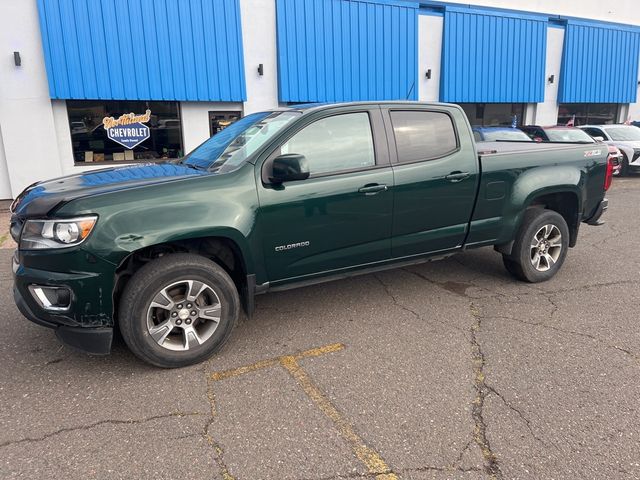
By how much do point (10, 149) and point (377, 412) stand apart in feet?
32.5

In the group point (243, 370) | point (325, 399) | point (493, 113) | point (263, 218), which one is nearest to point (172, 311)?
point (243, 370)

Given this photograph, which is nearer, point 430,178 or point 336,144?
point 336,144

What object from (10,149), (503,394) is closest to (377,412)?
(503,394)

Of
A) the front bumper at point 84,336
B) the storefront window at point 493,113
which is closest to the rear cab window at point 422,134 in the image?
the front bumper at point 84,336

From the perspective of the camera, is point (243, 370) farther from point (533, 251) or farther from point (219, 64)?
point (219, 64)

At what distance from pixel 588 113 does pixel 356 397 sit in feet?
65.8

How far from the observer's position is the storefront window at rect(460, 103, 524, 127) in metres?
15.9

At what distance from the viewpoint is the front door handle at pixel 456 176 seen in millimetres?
Answer: 4137

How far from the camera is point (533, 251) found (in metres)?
4.87

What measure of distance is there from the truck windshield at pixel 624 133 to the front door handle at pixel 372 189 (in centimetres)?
1299

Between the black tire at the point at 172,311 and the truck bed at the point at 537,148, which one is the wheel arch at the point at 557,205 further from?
the black tire at the point at 172,311

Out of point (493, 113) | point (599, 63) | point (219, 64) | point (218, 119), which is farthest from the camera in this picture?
point (599, 63)

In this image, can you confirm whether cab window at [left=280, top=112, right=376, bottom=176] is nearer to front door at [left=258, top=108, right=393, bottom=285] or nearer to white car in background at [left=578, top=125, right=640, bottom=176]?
front door at [left=258, top=108, right=393, bottom=285]

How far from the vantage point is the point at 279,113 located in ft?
13.2
